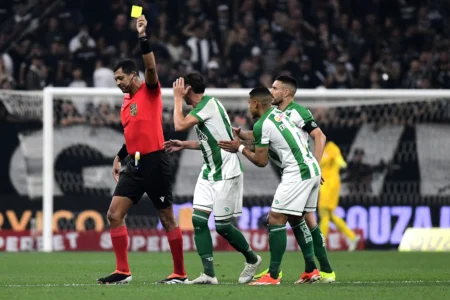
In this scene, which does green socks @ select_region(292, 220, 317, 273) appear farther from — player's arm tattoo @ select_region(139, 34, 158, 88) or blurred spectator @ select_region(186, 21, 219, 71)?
blurred spectator @ select_region(186, 21, 219, 71)

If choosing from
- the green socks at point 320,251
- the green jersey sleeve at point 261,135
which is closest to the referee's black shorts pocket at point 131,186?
the green jersey sleeve at point 261,135

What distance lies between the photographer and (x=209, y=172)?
10836 millimetres

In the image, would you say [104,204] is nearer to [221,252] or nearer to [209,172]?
[221,252]

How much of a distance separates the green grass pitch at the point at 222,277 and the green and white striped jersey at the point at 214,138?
43.7 inches

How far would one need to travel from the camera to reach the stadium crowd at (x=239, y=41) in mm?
21766

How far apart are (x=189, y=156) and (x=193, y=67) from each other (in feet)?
10.6

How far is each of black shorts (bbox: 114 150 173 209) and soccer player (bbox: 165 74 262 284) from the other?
29 centimetres

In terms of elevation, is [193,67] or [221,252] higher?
[193,67]

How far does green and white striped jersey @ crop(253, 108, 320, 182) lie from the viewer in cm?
1026

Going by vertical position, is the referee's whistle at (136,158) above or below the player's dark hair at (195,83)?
below

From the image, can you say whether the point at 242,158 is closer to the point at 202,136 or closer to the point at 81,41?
the point at 81,41

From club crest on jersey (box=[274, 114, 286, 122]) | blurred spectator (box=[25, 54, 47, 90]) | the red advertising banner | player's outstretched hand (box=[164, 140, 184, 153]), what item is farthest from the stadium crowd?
club crest on jersey (box=[274, 114, 286, 122])

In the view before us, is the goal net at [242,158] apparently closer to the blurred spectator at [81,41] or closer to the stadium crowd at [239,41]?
the stadium crowd at [239,41]

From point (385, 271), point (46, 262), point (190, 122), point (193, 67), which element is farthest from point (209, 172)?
point (193, 67)
